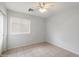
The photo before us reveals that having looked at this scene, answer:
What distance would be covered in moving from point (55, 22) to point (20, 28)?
1887 mm

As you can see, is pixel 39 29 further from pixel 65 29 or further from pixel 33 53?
pixel 33 53

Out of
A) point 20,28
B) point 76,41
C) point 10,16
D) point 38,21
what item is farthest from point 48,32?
point 10,16

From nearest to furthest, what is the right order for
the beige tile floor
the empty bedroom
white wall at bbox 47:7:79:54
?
the empty bedroom, the beige tile floor, white wall at bbox 47:7:79:54

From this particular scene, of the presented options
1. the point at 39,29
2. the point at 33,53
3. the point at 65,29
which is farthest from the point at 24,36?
the point at 65,29

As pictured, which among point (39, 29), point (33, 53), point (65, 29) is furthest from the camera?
point (39, 29)

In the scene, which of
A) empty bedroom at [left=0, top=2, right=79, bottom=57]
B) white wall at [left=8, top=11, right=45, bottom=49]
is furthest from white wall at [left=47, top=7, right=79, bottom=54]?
white wall at [left=8, top=11, right=45, bottom=49]

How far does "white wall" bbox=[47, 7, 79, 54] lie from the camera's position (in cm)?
231

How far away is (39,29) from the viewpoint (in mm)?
3281

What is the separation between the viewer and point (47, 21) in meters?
3.42

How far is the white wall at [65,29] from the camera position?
2.31 m

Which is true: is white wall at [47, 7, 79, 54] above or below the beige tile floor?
above

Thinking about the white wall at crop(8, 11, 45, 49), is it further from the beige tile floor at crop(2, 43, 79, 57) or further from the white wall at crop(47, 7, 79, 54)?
the white wall at crop(47, 7, 79, 54)

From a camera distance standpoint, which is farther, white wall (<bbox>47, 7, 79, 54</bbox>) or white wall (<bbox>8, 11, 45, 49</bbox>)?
white wall (<bbox>47, 7, 79, 54</bbox>)

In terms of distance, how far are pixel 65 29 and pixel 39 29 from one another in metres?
1.25
